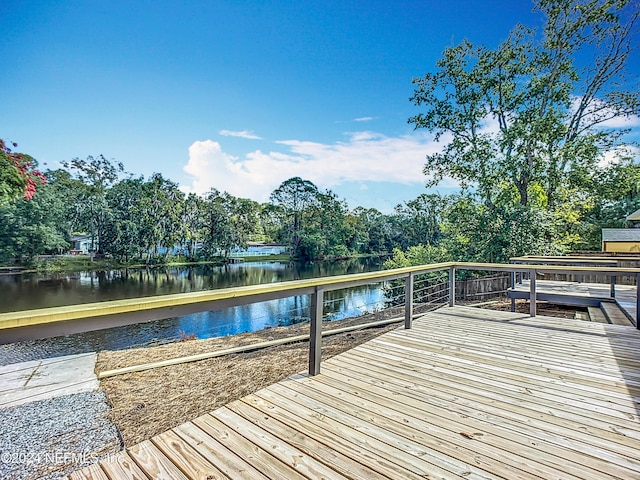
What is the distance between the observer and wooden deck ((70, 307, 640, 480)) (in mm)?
1430

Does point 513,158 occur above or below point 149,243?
above

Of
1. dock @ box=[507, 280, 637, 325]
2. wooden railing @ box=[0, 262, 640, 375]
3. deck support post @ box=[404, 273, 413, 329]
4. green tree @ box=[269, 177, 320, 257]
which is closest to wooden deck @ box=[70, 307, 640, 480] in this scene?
wooden railing @ box=[0, 262, 640, 375]

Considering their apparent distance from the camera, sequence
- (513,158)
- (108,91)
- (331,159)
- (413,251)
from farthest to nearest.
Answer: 1. (331,159)
2. (108,91)
3. (413,251)
4. (513,158)

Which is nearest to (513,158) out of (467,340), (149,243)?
(467,340)

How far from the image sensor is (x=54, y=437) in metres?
2.77

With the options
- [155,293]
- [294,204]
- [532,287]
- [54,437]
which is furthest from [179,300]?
[294,204]

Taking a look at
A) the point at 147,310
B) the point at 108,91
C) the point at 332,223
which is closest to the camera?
the point at 147,310

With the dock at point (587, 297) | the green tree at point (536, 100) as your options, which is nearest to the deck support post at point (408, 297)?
the dock at point (587, 297)

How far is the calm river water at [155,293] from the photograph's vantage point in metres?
9.16

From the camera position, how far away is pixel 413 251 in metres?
14.5

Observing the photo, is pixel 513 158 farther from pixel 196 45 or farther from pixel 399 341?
pixel 196 45

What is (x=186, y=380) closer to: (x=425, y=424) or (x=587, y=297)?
(x=425, y=424)

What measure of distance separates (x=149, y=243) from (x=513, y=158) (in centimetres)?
2967

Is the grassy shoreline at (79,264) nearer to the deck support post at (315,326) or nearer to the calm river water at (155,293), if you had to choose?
the calm river water at (155,293)
